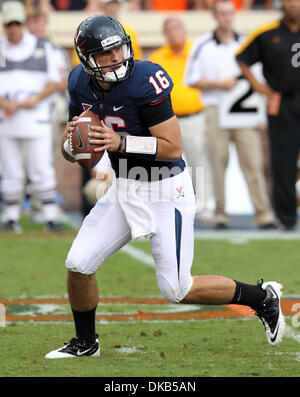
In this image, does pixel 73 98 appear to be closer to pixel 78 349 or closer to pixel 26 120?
pixel 78 349

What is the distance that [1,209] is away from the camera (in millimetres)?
10953

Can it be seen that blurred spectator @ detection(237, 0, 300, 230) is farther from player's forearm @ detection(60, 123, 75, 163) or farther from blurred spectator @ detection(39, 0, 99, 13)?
player's forearm @ detection(60, 123, 75, 163)

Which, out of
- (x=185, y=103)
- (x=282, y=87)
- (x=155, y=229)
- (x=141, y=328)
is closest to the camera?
(x=155, y=229)

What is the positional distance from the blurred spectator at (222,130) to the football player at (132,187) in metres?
4.76

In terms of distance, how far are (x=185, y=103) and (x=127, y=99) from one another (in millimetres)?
5074

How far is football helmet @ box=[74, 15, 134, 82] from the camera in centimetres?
429

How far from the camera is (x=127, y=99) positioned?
433 centimetres

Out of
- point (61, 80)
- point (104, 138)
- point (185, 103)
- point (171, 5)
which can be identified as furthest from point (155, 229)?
point (171, 5)

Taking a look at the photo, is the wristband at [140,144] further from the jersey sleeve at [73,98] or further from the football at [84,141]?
the jersey sleeve at [73,98]

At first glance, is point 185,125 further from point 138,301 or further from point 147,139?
point 147,139

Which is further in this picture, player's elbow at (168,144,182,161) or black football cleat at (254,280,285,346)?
black football cleat at (254,280,285,346)

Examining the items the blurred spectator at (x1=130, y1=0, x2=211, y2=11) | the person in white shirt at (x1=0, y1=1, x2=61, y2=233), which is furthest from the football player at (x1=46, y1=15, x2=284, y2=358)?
the blurred spectator at (x1=130, y1=0, x2=211, y2=11)
